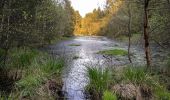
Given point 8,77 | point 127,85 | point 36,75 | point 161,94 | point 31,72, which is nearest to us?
point 161,94

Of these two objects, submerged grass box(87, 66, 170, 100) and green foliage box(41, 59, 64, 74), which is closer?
submerged grass box(87, 66, 170, 100)

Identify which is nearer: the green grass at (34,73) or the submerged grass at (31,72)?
the submerged grass at (31,72)

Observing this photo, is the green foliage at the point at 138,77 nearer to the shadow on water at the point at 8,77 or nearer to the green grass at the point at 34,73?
the green grass at the point at 34,73

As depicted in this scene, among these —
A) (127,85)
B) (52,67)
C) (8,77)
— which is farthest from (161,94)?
(8,77)

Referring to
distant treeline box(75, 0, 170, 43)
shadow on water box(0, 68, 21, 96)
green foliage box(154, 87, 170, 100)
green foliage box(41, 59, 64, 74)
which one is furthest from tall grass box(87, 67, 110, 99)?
distant treeline box(75, 0, 170, 43)

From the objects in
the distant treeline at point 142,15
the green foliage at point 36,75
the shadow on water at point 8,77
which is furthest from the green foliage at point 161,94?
the shadow on water at point 8,77

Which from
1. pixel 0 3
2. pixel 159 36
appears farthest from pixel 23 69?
pixel 159 36

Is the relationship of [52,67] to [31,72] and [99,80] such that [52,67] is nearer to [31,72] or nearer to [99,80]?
[31,72]

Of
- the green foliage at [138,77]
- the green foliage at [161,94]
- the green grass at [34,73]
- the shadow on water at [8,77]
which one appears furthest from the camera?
the shadow on water at [8,77]

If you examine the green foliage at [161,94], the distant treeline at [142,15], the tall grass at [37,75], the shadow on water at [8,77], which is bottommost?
the green foliage at [161,94]

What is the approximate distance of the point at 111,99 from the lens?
36.5 ft

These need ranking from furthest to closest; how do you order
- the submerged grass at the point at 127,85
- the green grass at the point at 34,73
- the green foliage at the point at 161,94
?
1. the submerged grass at the point at 127,85
2. the green grass at the point at 34,73
3. the green foliage at the point at 161,94

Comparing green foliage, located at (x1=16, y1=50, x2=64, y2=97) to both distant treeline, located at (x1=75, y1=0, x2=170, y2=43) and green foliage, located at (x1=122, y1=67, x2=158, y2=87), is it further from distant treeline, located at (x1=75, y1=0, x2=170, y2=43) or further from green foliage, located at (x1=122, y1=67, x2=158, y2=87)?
distant treeline, located at (x1=75, y1=0, x2=170, y2=43)

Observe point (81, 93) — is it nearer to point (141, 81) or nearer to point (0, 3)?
point (141, 81)
